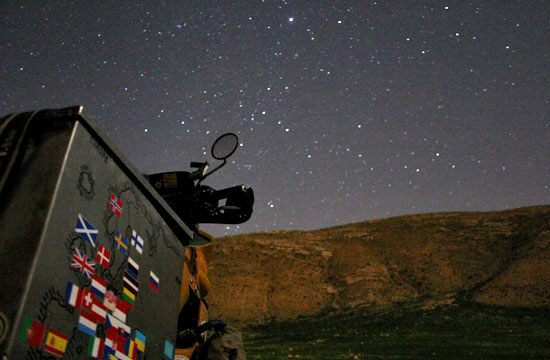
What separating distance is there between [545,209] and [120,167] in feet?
166

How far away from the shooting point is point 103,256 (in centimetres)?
155

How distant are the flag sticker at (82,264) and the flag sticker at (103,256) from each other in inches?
1.7

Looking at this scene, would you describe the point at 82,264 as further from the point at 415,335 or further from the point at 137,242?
the point at 415,335

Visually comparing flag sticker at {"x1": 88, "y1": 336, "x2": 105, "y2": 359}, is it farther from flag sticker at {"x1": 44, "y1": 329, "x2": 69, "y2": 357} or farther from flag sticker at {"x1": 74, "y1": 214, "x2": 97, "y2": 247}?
flag sticker at {"x1": 74, "y1": 214, "x2": 97, "y2": 247}

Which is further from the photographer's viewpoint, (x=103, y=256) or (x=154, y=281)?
(x=154, y=281)

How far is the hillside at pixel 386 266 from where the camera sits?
31609 mm

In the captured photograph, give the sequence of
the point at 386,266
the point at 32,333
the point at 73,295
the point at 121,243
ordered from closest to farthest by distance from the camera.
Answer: the point at 32,333
the point at 73,295
the point at 121,243
the point at 386,266

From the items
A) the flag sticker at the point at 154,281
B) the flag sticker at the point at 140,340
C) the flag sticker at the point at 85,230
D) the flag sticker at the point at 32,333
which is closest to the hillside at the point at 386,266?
the flag sticker at the point at 154,281

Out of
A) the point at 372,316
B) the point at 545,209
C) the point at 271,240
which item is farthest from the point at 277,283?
the point at 545,209

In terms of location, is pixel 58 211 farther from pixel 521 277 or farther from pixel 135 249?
pixel 521 277

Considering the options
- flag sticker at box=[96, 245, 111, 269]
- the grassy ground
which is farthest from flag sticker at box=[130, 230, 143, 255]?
the grassy ground

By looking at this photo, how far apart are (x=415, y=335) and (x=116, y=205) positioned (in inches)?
771

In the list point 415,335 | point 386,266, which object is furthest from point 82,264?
point 386,266

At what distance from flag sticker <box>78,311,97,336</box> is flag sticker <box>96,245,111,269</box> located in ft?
0.59
